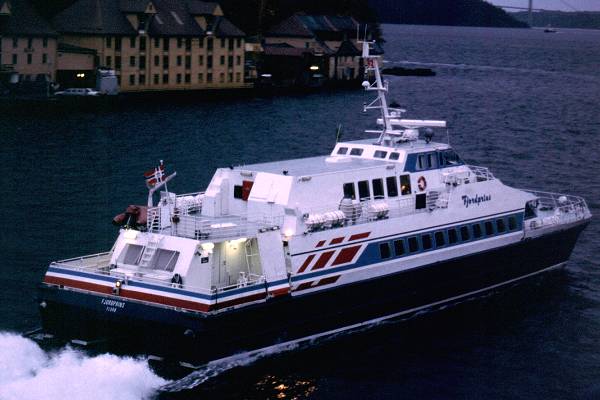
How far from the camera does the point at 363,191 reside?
32656 millimetres

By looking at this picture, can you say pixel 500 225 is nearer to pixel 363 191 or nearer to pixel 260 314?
pixel 363 191

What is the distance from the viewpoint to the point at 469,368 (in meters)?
29.8

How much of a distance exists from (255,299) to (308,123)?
6045cm

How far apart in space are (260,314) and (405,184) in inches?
335

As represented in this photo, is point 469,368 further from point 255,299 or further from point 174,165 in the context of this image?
point 174,165

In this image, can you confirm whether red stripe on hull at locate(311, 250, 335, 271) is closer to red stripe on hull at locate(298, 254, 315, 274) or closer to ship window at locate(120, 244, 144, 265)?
red stripe on hull at locate(298, 254, 315, 274)

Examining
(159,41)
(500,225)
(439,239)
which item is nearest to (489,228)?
(500,225)

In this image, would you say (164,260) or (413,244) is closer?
(164,260)

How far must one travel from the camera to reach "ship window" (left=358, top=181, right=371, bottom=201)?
3253 centimetres

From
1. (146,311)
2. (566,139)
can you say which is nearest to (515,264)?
(146,311)

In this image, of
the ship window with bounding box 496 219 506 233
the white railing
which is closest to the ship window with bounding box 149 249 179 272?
the ship window with bounding box 496 219 506 233

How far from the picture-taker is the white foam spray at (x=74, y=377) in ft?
84.3

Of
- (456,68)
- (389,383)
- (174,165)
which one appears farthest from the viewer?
(456,68)

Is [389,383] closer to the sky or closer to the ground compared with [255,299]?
closer to the ground
